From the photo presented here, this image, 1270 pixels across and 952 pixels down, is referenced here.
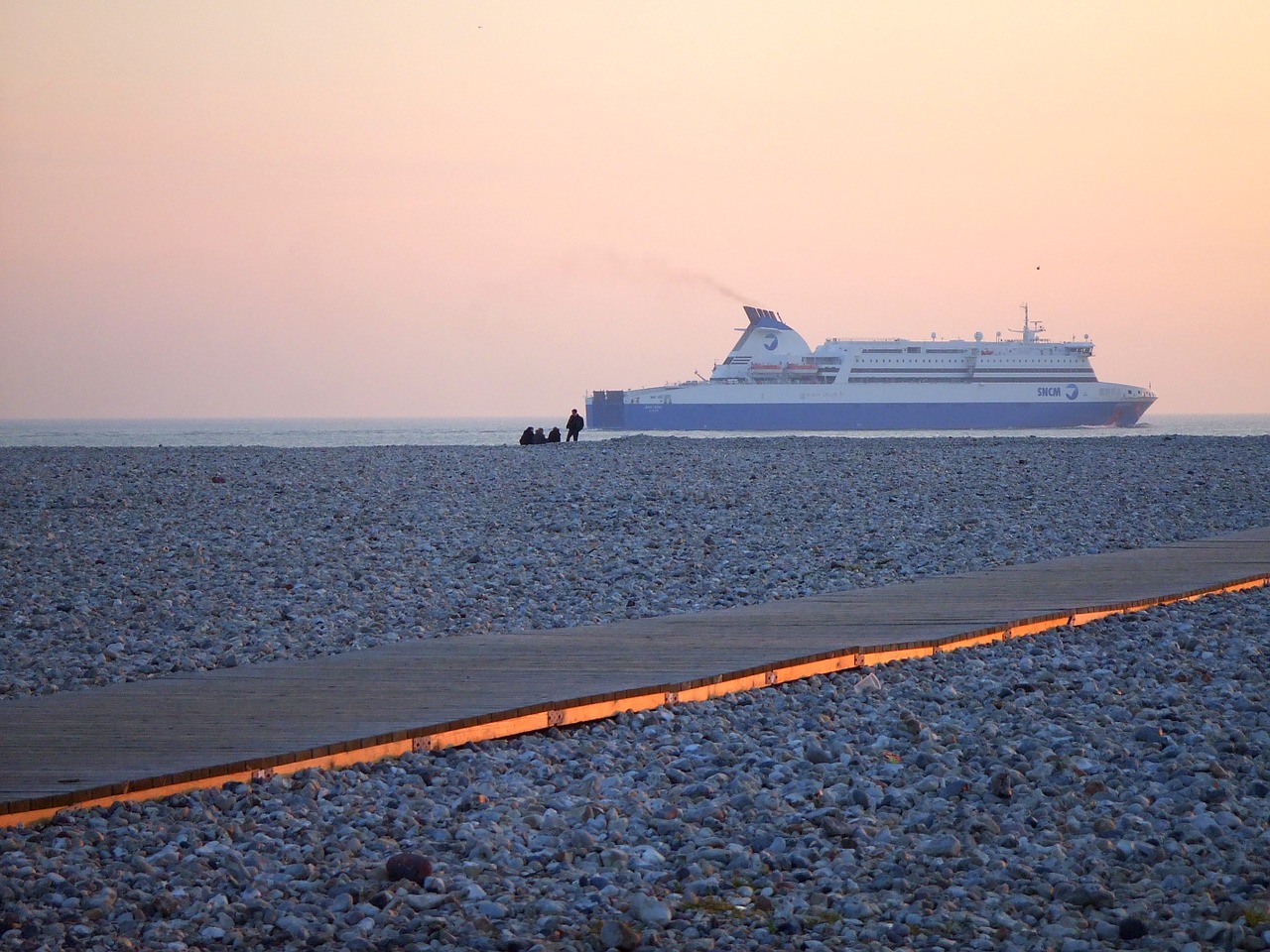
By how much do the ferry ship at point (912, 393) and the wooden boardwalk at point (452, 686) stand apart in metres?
46.0

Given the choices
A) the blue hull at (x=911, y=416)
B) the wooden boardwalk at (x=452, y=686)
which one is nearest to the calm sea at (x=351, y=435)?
the blue hull at (x=911, y=416)

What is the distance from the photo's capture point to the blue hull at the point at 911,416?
168ft

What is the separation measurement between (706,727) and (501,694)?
610mm

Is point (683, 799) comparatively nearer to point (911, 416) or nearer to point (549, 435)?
point (549, 435)

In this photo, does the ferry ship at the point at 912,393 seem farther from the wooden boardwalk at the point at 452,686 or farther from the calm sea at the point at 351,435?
the wooden boardwalk at the point at 452,686

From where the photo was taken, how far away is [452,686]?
3.91m

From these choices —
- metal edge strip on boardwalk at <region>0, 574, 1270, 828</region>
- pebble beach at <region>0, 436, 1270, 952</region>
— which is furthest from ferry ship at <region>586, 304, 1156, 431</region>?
metal edge strip on boardwalk at <region>0, 574, 1270, 828</region>

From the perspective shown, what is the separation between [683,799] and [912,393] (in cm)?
4997

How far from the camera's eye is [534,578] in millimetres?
7254

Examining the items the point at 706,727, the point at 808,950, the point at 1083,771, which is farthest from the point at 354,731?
the point at 1083,771

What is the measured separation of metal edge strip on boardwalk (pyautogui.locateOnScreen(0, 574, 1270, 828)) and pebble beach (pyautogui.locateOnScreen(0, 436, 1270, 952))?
0.04 meters

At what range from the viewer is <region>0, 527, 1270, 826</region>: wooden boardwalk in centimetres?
305

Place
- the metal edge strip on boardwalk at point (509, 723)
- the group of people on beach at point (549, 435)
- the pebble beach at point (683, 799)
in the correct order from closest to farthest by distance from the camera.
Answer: the pebble beach at point (683, 799), the metal edge strip on boardwalk at point (509, 723), the group of people on beach at point (549, 435)

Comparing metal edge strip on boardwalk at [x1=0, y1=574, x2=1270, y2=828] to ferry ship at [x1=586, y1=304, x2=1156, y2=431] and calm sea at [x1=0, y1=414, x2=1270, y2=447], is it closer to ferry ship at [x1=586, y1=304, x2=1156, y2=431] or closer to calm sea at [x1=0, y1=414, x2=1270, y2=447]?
calm sea at [x1=0, y1=414, x2=1270, y2=447]
